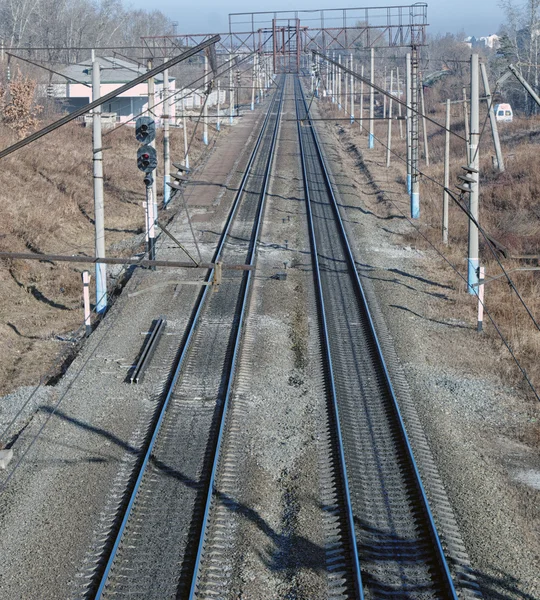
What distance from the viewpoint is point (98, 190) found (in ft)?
50.9

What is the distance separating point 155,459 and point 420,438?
3242mm

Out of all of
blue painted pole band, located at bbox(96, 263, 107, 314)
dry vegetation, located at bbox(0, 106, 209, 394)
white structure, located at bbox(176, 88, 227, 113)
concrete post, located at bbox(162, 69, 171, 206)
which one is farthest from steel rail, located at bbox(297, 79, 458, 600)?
white structure, located at bbox(176, 88, 227, 113)

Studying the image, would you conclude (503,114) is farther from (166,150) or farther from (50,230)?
(50,230)

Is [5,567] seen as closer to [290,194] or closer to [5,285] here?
[5,285]

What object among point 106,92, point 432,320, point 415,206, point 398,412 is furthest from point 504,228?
point 106,92

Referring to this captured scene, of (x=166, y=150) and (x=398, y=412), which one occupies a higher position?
(x=166, y=150)

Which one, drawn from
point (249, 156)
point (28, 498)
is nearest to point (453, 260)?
point (28, 498)

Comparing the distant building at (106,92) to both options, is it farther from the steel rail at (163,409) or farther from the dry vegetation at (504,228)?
the steel rail at (163,409)

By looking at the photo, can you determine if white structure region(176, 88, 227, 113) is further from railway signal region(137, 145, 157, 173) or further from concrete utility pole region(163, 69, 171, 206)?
railway signal region(137, 145, 157, 173)

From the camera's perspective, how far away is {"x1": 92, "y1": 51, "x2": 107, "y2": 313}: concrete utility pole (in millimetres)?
14664

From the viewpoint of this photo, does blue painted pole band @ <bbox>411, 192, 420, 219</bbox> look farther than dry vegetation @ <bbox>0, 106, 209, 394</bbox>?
Yes

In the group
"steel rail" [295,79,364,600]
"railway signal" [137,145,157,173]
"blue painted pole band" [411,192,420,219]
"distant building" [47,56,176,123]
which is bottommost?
"steel rail" [295,79,364,600]

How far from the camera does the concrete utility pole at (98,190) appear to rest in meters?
14.7

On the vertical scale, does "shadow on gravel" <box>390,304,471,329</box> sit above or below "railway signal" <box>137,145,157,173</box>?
below
